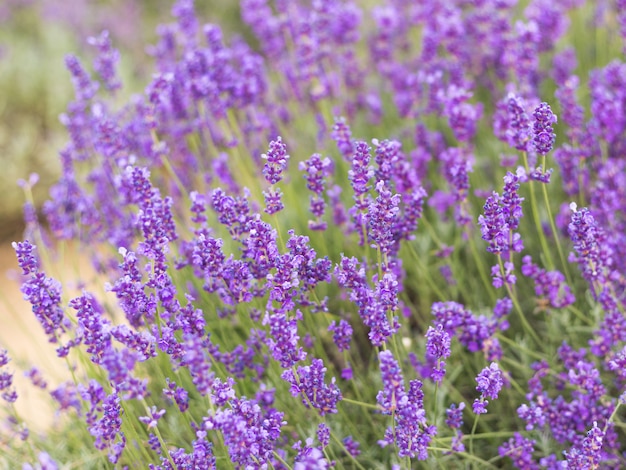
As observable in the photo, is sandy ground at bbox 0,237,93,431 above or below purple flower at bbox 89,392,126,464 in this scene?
above

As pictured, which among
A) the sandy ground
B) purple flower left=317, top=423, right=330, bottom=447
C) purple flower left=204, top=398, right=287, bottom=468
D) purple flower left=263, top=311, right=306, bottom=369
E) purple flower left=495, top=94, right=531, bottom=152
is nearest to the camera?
purple flower left=204, top=398, right=287, bottom=468

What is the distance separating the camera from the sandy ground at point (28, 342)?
3.24m

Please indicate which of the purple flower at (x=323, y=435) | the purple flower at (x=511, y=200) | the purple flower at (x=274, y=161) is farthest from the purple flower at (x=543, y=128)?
the purple flower at (x=323, y=435)

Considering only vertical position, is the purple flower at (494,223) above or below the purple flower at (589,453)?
above

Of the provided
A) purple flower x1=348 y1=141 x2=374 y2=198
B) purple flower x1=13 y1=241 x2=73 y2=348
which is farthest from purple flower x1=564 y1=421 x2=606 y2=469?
purple flower x1=13 y1=241 x2=73 y2=348

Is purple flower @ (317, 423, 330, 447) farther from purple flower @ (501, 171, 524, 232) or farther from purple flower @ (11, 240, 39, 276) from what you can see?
purple flower @ (11, 240, 39, 276)

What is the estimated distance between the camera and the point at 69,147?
2969 millimetres

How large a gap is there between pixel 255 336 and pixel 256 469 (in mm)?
584

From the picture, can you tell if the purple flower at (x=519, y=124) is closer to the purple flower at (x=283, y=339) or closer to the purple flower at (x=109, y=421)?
the purple flower at (x=283, y=339)

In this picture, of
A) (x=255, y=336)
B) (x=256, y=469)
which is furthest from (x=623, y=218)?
(x=256, y=469)

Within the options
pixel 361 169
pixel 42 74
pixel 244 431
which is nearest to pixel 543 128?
pixel 361 169

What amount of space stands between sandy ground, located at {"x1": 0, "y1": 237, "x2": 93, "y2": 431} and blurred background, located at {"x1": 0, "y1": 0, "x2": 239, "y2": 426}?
2cm

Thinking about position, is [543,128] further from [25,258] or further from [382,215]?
[25,258]

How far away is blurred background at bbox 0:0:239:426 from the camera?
5.84 m
